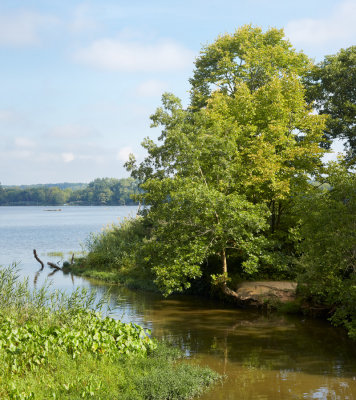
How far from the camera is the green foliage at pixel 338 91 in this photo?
30.1 metres

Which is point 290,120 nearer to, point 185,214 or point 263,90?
point 263,90

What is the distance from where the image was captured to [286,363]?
42.6 ft

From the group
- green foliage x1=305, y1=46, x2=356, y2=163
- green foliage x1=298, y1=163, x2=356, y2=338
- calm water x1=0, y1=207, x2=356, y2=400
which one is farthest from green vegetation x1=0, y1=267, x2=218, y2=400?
green foliage x1=305, y1=46, x2=356, y2=163

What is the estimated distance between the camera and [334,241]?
1456 centimetres

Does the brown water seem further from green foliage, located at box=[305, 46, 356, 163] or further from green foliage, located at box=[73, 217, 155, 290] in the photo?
green foliage, located at box=[305, 46, 356, 163]

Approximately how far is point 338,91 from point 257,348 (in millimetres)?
21239

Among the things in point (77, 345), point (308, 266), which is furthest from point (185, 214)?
point (77, 345)

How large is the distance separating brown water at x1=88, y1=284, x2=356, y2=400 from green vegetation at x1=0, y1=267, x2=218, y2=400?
102 cm

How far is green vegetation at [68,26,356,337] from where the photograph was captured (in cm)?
1553

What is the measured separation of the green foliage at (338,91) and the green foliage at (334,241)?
1512cm

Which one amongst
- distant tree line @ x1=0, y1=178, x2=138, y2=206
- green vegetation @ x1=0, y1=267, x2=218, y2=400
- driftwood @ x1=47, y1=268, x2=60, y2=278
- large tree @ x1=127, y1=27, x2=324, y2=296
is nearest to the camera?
green vegetation @ x1=0, y1=267, x2=218, y2=400

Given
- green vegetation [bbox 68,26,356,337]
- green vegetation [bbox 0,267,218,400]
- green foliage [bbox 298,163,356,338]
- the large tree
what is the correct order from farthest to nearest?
the large tree → green vegetation [bbox 68,26,356,337] → green foliage [bbox 298,163,356,338] → green vegetation [bbox 0,267,218,400]

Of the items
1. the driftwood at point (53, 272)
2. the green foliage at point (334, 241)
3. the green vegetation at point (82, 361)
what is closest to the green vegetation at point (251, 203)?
the green foliage at point (334, 241)

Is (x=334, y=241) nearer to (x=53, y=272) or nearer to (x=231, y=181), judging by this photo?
(x=231, y=181)
